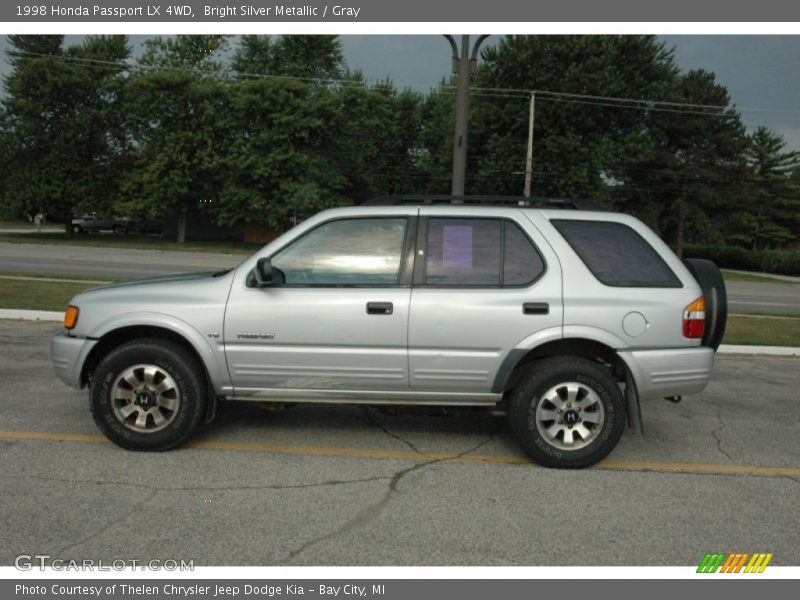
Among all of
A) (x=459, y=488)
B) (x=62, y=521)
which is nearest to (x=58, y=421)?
(x=62, y=521)

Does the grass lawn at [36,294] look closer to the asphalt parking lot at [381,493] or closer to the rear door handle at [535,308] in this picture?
the asphalt parking lot at [381,493]

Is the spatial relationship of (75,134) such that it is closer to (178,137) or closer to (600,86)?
(178,137)

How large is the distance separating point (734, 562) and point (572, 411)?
148 centimetres

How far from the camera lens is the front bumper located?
503cm

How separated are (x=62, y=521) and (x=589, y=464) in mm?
3342

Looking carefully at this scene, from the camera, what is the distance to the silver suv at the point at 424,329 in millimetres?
4879

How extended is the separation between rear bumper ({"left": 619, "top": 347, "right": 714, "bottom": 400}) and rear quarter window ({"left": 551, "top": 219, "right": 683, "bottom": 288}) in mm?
484

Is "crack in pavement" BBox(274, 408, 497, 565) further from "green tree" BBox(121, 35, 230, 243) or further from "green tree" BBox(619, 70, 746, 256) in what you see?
"green tree" BBox(619, 70, 746, 256)

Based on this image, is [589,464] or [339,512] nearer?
[339,512]

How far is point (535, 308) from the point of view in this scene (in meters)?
4.88

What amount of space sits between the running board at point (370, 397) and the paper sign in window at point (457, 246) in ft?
3.06

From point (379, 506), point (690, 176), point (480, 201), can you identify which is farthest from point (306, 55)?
point (379, 506)

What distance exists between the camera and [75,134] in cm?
4028

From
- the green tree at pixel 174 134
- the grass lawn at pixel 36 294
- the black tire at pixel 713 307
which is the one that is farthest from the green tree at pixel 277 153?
the black tire at pixel 713 307
